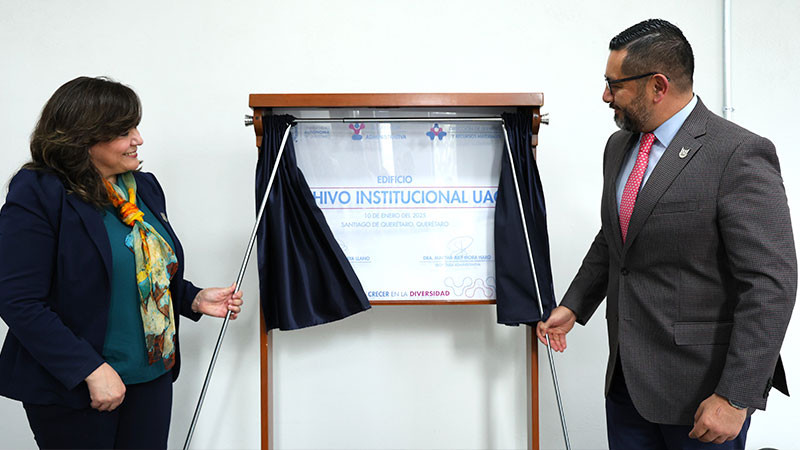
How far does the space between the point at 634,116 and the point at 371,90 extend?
3.82ft

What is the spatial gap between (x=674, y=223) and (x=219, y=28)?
6.09 feet

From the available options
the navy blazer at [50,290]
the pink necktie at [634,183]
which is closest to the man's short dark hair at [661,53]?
the pink necktie at [634,183]

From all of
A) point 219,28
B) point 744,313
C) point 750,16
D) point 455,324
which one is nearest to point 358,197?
point 455,324

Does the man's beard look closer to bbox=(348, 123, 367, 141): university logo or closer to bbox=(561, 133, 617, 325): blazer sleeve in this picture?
bbox=(561, 133, 617, 325): blazer sleeve

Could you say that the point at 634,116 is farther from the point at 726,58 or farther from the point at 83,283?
the point at 83,283

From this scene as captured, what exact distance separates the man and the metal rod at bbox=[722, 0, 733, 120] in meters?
1.04

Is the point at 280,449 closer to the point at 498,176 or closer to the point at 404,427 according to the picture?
the point at 404,427

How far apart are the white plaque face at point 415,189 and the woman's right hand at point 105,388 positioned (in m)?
0.88

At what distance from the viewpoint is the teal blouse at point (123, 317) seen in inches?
60.2

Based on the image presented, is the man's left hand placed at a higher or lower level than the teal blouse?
lower

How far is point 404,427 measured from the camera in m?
2.49

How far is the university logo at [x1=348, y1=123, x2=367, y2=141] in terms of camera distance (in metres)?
2.13

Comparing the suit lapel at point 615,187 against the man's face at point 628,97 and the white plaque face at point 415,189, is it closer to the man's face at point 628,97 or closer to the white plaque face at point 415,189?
the man's face at point 628,97

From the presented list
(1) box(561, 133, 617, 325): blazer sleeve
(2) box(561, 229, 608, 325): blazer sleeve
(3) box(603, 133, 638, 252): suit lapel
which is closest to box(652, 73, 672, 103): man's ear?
(3) box(603, 133, 638, 252): suit lapel
